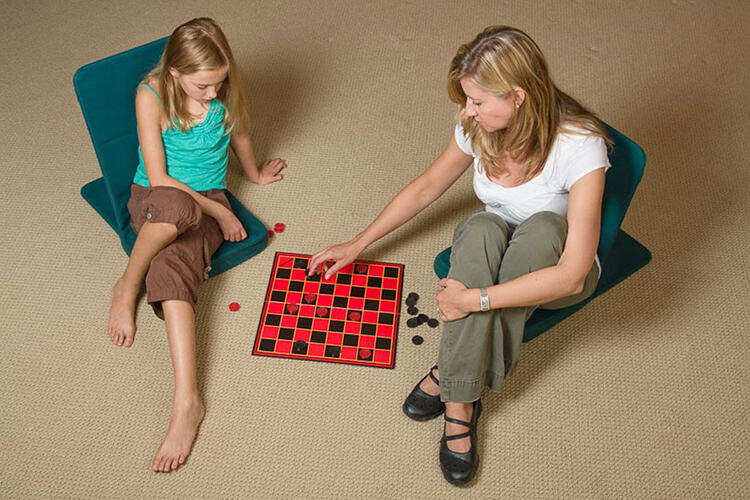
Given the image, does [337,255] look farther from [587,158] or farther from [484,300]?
[587,158]

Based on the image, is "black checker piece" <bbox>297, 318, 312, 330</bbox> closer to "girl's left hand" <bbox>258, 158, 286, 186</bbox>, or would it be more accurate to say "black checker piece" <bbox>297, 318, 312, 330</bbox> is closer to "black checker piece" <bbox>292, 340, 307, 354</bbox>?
"black checker piece" <bbox>292, 340, 307, 354</bbox>

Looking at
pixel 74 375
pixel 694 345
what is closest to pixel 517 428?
pixel 694 345

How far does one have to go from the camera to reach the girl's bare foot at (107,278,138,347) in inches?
72.1

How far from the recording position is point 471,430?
1.64m

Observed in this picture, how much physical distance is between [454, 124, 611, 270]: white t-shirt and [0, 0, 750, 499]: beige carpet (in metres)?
0.45

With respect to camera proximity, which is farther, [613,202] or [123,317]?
[123,317]

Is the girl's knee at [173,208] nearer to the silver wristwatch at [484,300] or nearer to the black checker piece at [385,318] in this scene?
the black checker piece at [385,318]

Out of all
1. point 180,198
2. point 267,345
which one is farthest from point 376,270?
point 180,198

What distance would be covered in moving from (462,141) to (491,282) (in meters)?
0.37

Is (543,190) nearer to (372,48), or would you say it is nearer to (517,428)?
(517,428)

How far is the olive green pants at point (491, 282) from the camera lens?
4.79 ft

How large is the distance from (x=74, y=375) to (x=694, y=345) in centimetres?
169

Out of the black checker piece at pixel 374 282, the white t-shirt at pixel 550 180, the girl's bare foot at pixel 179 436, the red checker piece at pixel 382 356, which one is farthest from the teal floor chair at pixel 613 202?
the girl's bare foot at pixel 179 436

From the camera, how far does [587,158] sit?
55.0 inches
